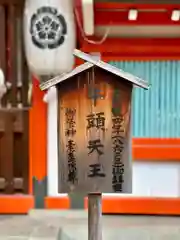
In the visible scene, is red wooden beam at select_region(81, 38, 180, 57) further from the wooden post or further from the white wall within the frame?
the wooden post

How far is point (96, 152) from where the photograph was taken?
3.58 meters

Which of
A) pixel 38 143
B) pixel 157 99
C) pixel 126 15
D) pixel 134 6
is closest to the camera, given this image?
pixel 134 6

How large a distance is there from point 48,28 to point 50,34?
0.10 metres

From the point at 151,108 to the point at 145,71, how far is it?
0.61 meters

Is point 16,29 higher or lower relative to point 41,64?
higher

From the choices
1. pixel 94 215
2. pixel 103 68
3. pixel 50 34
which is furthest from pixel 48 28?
pixel 94 215

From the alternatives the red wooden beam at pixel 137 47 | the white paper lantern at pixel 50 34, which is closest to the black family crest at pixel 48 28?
the white paper lantern at pixel 50 34

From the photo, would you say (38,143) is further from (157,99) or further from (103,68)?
(103,68)

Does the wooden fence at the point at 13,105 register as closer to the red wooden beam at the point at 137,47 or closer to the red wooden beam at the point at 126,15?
the red wooden beam at the point at 137,47

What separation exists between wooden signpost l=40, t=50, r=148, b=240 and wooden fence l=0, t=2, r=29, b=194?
3.80m

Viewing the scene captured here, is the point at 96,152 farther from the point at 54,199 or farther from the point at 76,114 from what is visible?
the point at 54,199

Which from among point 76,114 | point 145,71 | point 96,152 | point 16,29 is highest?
point 16,29

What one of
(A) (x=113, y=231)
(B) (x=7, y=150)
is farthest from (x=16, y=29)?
(A) (x=113, y=231)

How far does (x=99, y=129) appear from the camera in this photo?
358 cm
